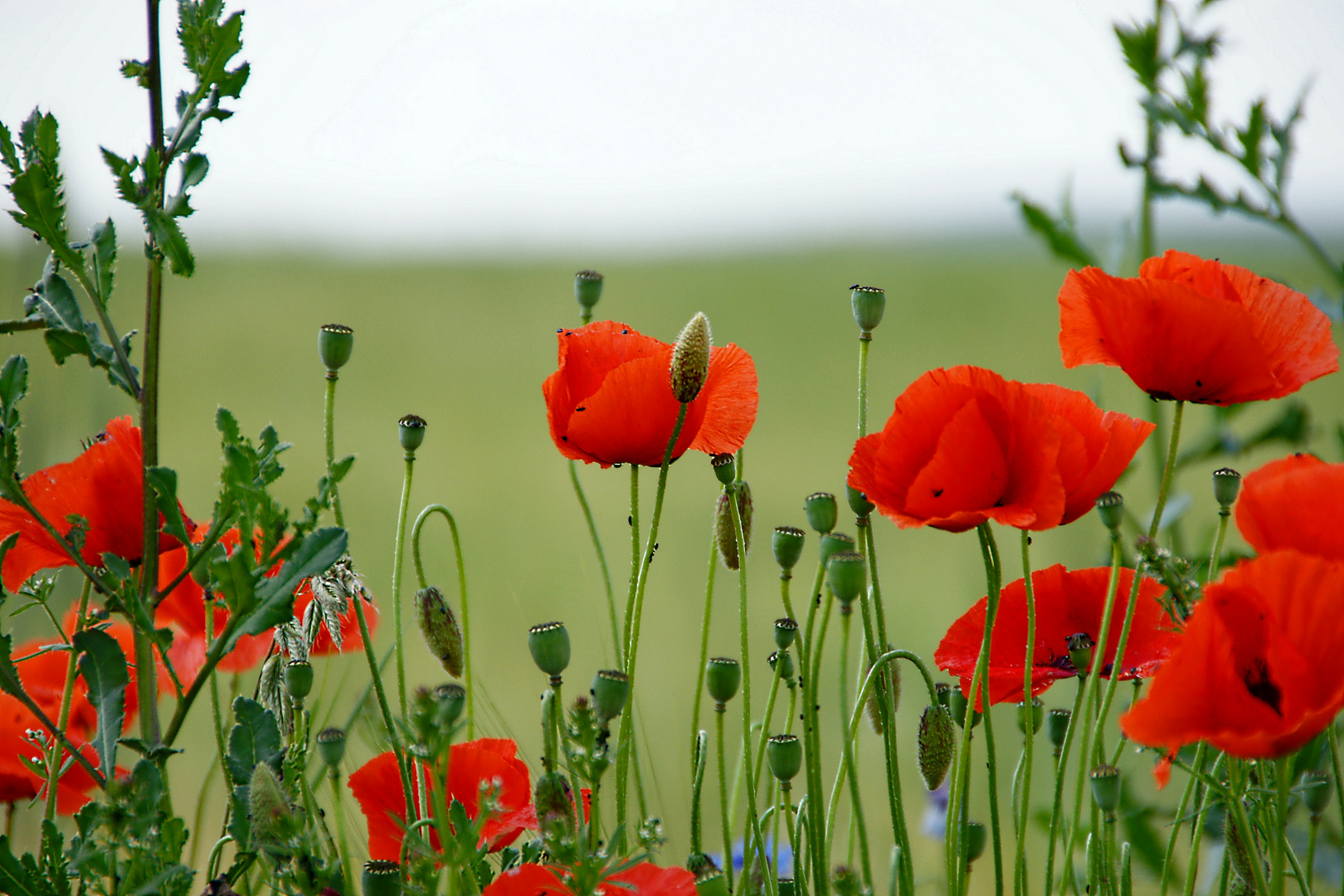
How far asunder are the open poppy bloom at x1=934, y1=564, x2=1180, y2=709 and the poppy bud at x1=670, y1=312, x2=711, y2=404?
137mm

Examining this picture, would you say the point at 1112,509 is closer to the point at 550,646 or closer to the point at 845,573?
the point at 845,573

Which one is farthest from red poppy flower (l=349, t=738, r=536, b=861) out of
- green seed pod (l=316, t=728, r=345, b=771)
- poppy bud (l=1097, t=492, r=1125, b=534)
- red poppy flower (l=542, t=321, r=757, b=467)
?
poppy bud (l=1097, t=492, r=1125, b=534)

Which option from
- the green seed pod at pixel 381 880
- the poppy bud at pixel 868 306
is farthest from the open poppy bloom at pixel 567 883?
the poppy bud at pixel 868 306

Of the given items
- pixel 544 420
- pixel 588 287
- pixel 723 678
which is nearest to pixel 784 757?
pixel 723 678

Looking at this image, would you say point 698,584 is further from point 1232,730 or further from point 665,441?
point 1232,730

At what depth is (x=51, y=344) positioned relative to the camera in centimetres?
31

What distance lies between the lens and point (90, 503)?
1.20ft

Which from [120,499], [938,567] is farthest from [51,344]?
[938,567]

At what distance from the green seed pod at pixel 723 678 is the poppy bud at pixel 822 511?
63 mm

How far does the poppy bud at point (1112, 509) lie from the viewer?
0.35 meters

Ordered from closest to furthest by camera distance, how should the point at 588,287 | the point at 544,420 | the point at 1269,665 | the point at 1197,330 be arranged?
the point at 1269,665, the point at 1197,330, the point at 588,287, the point at 544,420

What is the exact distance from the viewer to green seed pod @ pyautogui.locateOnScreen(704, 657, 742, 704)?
0.40 meters

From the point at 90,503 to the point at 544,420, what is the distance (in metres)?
3.36

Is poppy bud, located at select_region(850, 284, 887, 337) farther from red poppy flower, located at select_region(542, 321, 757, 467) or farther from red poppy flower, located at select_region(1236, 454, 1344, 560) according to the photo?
red poppy flower, located at select_region(1236, 454, 1344, 560)
